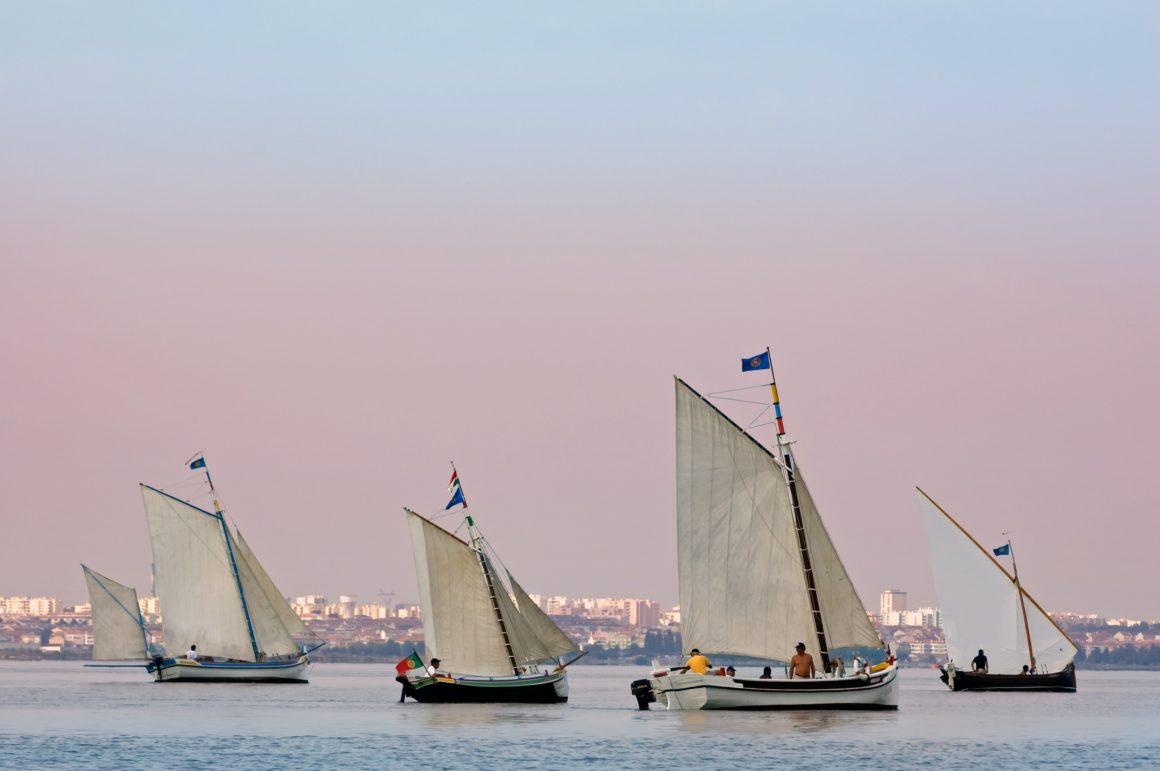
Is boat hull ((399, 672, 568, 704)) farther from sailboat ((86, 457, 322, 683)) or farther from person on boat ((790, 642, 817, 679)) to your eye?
sailboat ((86, 457, 322, 683))

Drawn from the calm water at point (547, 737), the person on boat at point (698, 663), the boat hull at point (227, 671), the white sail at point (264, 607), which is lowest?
the calm water at point (547, 737)

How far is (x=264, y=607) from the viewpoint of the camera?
114 m

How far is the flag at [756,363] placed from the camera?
244ft

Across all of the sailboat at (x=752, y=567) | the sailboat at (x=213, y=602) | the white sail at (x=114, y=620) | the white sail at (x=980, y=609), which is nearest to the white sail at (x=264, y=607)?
the sailboat at (x=213, y=602)

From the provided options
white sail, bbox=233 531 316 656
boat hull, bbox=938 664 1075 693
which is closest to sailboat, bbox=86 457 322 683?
white sail, bbox=233 531 316 656

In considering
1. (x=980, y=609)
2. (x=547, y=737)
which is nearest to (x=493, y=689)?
(x=547, y=737)

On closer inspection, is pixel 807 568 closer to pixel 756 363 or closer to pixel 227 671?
pixel 756 363

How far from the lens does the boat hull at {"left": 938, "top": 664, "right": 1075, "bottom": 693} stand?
110m

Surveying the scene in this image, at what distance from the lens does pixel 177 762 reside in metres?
→ 57.4

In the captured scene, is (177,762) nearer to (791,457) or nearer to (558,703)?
(791,457)

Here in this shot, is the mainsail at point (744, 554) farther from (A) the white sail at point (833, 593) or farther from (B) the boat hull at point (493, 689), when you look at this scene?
(B) the boat hull at point (493, 689)

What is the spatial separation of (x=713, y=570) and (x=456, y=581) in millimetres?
15826

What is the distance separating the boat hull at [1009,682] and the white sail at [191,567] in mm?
39461

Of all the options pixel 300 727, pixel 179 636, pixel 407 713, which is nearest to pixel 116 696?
pixel 179 636
